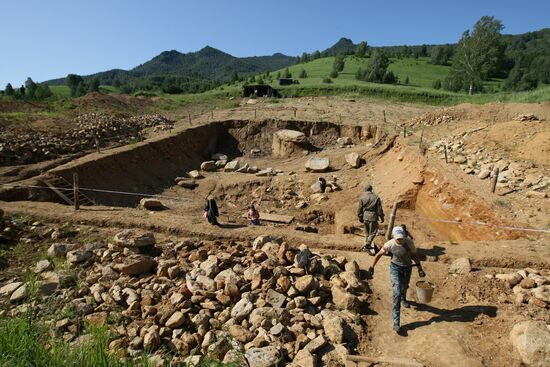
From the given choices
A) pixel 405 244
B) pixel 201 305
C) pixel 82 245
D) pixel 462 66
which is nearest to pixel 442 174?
pixel 405 244

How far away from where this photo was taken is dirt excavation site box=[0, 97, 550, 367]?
4.95 metres

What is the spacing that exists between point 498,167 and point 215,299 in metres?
9.96

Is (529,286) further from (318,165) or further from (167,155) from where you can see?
(167,155)

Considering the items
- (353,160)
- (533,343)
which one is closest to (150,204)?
(353,160)

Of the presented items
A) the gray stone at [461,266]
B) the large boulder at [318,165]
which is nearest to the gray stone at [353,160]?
the large boulder at [318,165]

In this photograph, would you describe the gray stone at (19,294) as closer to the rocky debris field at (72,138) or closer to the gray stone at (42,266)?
the gray stone at (42,266)

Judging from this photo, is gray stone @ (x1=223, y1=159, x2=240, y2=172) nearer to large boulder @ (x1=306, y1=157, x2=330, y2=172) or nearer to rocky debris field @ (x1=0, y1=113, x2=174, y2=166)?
large boulder @ (x1=306, y1=157, x2=330, y2=172)

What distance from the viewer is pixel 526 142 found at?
40.7 feet

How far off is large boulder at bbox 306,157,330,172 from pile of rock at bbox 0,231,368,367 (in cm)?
1057

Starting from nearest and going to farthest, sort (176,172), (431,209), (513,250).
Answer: (513,250) → (431,209) → (176,172)

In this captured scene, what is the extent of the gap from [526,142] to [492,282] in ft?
28.7

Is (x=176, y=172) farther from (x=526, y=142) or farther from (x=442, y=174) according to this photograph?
(x=526, y=142)

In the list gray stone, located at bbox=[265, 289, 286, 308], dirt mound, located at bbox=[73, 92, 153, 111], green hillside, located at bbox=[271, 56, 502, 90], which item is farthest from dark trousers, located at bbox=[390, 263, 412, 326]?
green hillside, located at bbox=[271, 56, 502, 90]

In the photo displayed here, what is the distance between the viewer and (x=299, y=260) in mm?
6586
